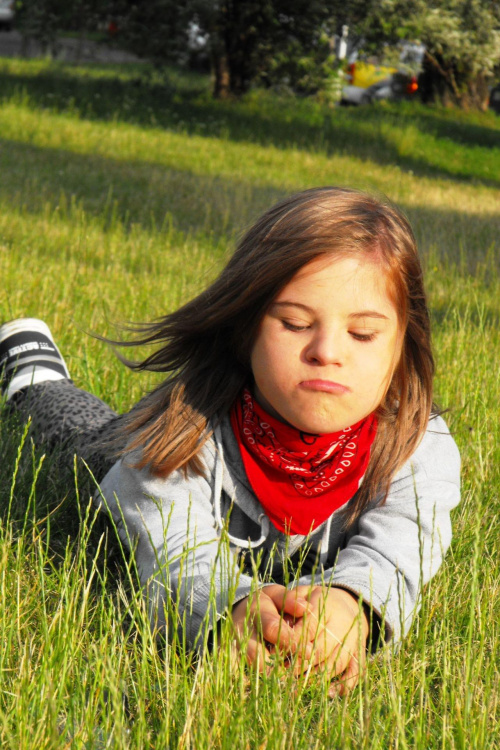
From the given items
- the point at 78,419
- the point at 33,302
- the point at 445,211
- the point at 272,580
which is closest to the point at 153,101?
the point at 445,211

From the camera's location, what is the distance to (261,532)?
2.15m

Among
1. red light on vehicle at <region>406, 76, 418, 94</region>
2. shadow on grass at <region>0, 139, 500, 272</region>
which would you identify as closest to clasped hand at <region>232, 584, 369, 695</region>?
shadow on grass at <region>0, 139, 500, 272</region>

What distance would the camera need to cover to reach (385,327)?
76.4 inches

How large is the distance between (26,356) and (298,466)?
1.59 m

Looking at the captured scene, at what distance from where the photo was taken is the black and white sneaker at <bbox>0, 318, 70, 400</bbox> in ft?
10.7

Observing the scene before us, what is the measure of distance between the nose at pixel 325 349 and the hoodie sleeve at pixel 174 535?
0.42 meters

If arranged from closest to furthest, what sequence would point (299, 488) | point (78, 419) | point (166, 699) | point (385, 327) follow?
point (166, 699)
point (385, 327)
point (299, 488)
point (78, 419)

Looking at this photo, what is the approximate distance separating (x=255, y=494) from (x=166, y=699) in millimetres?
638

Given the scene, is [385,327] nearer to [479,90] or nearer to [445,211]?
[445,211]

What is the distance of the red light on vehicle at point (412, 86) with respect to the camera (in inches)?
878

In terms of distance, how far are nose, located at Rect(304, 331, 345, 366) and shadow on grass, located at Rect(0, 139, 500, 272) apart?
3.43 m

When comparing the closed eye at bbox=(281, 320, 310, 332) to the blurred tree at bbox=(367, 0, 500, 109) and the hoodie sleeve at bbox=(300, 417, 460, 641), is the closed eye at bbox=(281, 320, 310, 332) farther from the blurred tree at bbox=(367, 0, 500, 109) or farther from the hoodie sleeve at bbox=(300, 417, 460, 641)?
the blurred tree at bbox=(367, 0, 500, 109)

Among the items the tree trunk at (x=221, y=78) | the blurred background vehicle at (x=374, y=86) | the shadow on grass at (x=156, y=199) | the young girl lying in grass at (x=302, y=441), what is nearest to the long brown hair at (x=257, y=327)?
the young girl lying in grass at (x=302, y=441)

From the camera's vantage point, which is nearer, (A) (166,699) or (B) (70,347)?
(A) (166,699)
